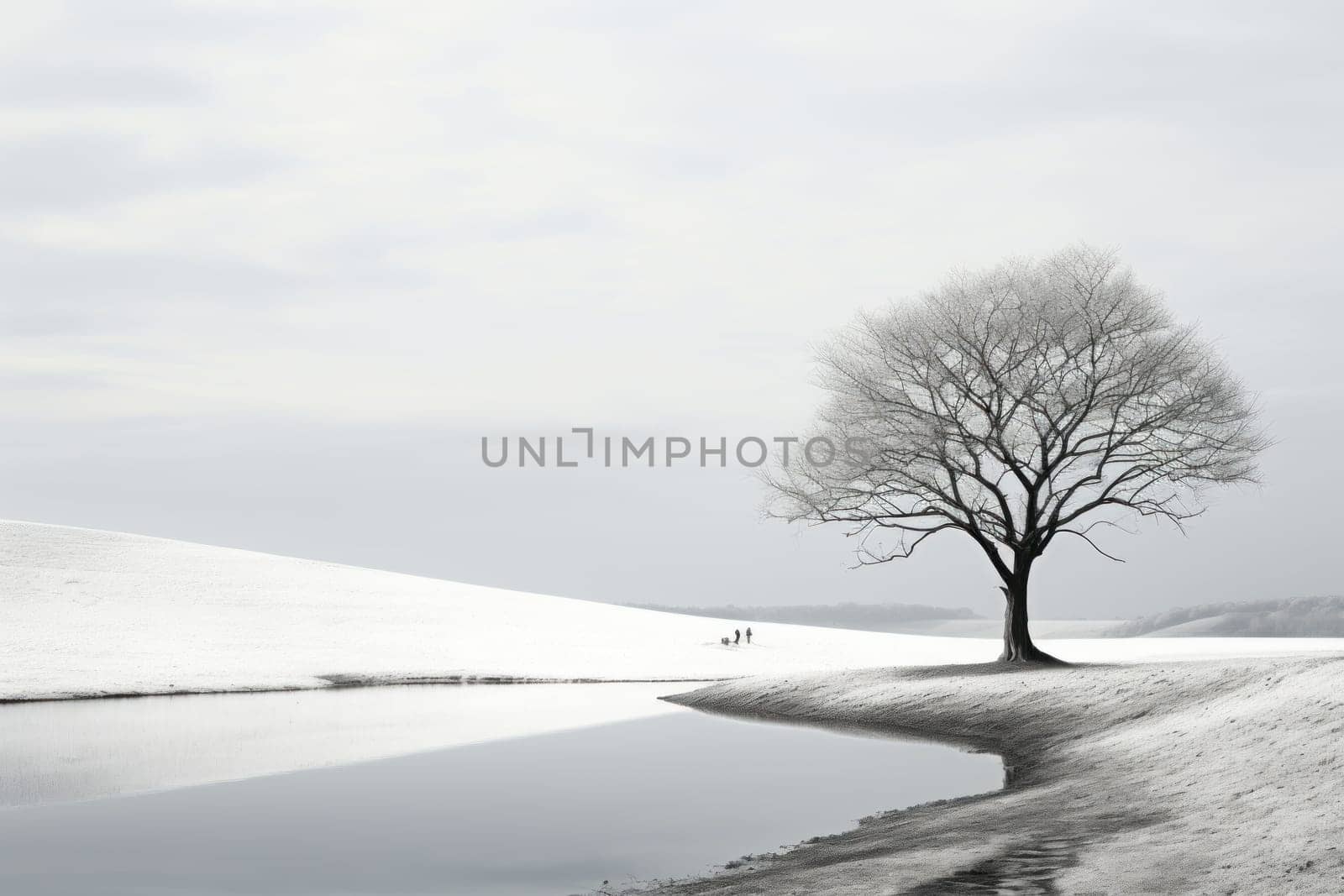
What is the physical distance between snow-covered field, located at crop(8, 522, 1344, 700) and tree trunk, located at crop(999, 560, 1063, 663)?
12.8 meters

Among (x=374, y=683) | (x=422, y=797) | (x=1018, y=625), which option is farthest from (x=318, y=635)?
(x=422, y=797)

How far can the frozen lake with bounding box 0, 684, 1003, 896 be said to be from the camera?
12398 mm

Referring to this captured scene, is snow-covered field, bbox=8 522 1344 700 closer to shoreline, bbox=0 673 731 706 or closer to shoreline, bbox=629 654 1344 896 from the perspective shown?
shoreline, bbox=0 673 731 706

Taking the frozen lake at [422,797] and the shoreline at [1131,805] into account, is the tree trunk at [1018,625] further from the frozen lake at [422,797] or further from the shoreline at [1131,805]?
the frozen lake at [422,797]

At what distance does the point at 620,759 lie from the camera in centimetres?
2156

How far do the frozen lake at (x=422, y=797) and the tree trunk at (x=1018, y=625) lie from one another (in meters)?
8.78

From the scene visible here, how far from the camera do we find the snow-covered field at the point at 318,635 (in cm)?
4269

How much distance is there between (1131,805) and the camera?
1357cm

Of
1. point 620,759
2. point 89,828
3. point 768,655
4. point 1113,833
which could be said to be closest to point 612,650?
point 768,655

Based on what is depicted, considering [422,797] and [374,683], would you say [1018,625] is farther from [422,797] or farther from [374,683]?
[374,683]

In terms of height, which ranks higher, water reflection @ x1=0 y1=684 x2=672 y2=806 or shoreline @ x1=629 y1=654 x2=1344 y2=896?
shoreline @ x1=629 y1=654 x2=1344 y2=896

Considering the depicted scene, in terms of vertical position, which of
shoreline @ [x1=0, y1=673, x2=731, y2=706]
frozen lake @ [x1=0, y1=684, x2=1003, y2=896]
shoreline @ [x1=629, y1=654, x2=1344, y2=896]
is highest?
shoreline @ [x1=629, y1=654, x2=1344, y2=896]

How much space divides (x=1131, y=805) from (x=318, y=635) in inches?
1669

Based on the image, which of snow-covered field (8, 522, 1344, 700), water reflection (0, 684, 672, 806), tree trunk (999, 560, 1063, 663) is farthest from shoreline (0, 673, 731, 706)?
tree trunk (999, 560, 1063, 663)
